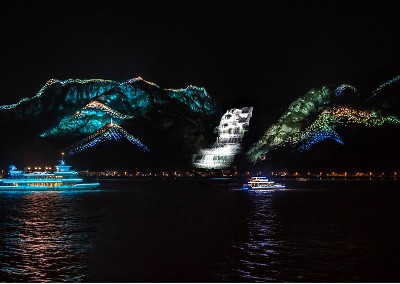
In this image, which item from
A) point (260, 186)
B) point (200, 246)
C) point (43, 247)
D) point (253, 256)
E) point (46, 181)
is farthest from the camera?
point (260, 186)

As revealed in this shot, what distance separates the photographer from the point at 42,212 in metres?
57.0

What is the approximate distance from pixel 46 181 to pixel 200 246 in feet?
259

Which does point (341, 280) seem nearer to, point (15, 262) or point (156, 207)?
point (15, 262)

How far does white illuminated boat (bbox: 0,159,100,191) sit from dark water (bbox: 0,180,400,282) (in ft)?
166

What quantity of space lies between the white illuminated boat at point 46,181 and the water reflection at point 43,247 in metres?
53.9

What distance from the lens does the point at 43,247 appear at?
108 ft

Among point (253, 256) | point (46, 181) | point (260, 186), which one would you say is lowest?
point (253, 256)

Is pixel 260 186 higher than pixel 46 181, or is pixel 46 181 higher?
pixel 46 181

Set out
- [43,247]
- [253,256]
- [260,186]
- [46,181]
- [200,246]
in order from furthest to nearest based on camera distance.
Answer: [260,186], [46,181], [200,246], [43,247], [253,256]

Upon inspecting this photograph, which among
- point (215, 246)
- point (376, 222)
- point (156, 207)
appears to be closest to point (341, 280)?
point (215, 246)

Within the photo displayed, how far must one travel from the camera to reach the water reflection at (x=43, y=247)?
25594mm

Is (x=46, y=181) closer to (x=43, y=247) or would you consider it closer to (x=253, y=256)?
(x=43, y=247)

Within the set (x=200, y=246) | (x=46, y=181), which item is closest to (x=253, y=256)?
(x=200, y=246)

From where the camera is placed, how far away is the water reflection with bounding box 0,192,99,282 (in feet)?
84.0
